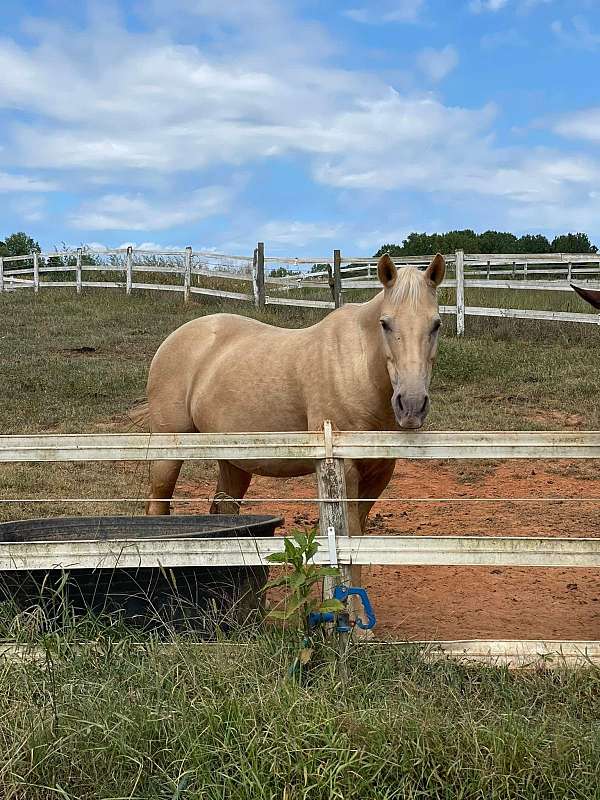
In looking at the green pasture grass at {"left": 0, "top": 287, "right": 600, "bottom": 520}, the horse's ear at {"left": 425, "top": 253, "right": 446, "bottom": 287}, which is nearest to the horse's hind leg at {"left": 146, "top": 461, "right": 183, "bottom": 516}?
the green pasture grass at {"left": 0, "top": 287, "right": 600, "bottom": 520}

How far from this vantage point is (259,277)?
765 inches

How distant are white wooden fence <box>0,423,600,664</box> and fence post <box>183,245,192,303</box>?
1753cm

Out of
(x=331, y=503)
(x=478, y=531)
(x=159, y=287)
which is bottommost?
(x=478, y=531)

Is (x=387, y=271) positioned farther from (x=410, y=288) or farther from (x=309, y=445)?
(x=309, y=445)

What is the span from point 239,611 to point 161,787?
1291 mm

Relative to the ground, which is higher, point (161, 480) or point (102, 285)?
point (102, 285)

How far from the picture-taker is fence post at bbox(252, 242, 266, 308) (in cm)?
1934

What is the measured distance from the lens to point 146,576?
3.91m

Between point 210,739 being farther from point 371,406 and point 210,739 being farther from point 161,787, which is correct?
point 371,406

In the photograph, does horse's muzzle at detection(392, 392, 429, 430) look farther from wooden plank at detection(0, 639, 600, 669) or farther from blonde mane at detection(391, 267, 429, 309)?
wooden plank at detection(0, 639, 600, 669)

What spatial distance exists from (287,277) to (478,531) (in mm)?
17123

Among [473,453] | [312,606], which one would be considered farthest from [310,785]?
[473,453]

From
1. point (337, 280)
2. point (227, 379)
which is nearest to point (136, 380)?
point (337, 280)

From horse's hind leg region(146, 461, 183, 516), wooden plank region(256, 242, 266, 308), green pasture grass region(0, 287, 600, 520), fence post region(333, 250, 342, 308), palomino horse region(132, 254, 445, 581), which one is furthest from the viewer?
wooden plank region(256, 242, 266, 308)
